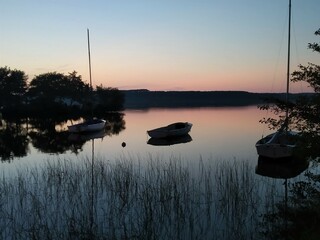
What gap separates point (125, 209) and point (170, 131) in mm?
30157

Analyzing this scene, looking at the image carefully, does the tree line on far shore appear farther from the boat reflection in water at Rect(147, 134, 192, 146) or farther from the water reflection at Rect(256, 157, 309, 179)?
the water reflection at Rect(256, 157, 309, 179)

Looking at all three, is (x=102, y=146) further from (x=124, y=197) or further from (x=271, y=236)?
(x=271, y=236)

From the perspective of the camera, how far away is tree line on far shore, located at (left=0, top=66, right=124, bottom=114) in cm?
8731

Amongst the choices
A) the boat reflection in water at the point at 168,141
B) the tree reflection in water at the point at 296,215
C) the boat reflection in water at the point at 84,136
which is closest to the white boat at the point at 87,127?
the boat reflection in water at the point at 84,136

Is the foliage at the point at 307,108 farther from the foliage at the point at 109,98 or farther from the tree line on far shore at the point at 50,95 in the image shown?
the foliage at the point at 109,98

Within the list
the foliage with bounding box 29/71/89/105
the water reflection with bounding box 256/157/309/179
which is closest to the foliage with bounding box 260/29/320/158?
the water reflection with bounding box 256/157/309/179

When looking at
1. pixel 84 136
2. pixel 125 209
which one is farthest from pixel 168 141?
pixel 125 209

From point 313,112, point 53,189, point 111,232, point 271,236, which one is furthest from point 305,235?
point 53,189

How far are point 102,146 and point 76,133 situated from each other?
11.6m

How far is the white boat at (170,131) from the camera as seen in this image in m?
42.7

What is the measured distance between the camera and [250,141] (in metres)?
38.7

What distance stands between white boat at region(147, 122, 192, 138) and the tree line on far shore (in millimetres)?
37683

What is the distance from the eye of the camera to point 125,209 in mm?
13375

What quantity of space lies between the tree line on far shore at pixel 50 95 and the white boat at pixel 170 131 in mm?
37683
